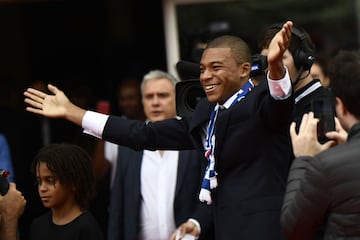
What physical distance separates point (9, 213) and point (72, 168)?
509 millimetres

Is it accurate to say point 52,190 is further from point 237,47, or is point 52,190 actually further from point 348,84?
point 348,84

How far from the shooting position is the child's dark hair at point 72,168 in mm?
6164

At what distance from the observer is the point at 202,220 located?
21.8 ft

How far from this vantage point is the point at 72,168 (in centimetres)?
620

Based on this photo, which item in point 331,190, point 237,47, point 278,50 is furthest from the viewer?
point 237,47

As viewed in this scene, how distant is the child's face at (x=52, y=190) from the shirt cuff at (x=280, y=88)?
164cm

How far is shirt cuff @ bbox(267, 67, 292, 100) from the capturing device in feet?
16.5

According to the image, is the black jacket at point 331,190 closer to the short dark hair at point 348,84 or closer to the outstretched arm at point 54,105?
the short dark hair at point 348,84

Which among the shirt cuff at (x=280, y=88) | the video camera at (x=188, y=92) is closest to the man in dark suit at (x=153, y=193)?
the video camera at (x=188, y=92)

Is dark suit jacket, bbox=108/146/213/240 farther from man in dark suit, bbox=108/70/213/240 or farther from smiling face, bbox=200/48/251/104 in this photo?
smiling face, bbox=200/48/251/104

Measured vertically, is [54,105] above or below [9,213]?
above

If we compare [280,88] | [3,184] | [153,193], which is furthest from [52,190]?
[280,88]

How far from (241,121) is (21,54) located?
626 centimetres

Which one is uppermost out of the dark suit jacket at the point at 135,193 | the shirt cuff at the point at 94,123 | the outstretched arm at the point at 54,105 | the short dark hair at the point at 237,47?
the short dark hair at the point at 237,47
